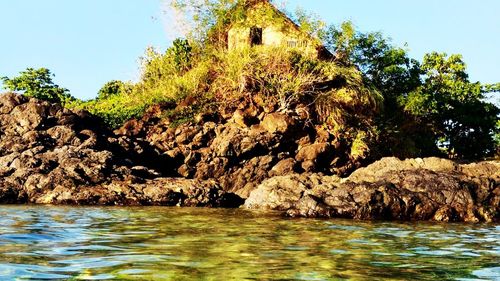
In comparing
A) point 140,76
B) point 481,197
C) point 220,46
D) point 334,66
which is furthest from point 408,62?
point 481,197

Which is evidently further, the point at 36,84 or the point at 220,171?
the point at 36,84

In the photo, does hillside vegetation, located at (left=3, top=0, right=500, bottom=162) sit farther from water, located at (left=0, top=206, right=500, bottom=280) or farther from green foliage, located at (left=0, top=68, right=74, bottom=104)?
water, located at (left=0, top=206, right=500, bottom=280)

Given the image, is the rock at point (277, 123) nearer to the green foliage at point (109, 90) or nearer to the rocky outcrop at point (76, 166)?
the rocky outcrop at point (76, 166)

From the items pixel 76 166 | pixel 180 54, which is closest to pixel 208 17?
pixel 180 54

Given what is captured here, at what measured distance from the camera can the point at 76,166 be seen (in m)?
14.1

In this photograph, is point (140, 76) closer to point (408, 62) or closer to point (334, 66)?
point (334, 66)

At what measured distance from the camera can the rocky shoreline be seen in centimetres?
1127

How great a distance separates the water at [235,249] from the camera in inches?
169

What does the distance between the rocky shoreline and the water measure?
1.87 m

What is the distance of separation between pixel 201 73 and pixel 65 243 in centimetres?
1588

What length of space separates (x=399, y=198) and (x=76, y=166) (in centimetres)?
839

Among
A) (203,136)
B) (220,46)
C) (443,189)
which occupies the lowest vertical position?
(443,189)

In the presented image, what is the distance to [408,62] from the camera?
28719 millimetres

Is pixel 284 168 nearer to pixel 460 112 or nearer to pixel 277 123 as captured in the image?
pixel 277 123
